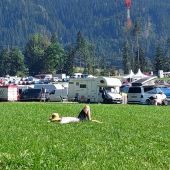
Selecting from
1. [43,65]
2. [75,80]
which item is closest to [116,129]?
[75,80]

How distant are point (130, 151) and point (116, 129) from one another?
6.14 metres

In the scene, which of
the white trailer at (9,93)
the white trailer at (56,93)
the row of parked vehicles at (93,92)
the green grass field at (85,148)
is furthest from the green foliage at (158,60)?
the green grass field at (85,148)

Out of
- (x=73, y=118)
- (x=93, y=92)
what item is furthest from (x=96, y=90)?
(x=73, y=118)

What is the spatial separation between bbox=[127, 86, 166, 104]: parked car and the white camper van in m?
1.45

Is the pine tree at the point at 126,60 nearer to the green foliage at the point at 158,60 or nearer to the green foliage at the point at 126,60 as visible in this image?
the green foliage at the point at 126,60

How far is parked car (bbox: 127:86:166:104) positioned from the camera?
49466 millimetres

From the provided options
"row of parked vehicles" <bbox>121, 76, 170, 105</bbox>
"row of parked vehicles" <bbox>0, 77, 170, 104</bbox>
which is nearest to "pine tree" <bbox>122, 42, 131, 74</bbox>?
"row of parked vehicles" <bbox>0, 77, 170, 104</bbox>

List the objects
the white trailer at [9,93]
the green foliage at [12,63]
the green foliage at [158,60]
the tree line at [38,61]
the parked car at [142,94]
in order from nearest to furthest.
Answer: the parked car at [142,94] → the white trailer at [9,93] → the green foliage at [158,60] → the green foliage at [12,63] → the tree line at [38,61]

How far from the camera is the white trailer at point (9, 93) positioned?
56.5 m

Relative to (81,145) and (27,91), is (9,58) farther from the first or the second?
(81,145)

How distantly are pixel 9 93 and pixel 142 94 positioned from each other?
47.3ft

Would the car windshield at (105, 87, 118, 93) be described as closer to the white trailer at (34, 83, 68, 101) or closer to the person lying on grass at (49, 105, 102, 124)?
the white trailer at (34, 83, 68, 101)

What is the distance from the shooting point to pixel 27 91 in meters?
57.8

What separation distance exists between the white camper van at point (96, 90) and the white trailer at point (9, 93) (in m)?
5.90
